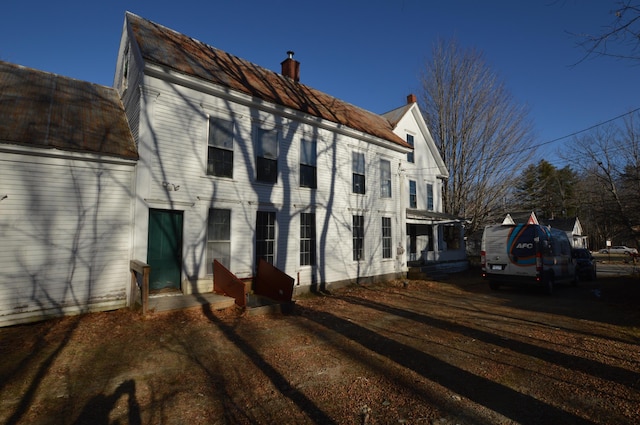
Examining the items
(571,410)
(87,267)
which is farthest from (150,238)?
(571,410)

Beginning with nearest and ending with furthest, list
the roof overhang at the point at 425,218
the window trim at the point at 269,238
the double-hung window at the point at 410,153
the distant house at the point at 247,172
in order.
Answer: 1. the distant house at the point at 247,172
2. the window trim at the point at 269,238
3. the roof overhang at the point at 425,218
4. the double-hung window at the point at 410,153

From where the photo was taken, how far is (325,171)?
12797 millimetres

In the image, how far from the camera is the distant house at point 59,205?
6.98 meters

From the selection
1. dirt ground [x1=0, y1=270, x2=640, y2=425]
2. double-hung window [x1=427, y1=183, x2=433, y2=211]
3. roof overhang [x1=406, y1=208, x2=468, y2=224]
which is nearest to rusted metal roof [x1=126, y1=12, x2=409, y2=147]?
roof overhang [x1=406, y1=208, x2=468, y2=224]

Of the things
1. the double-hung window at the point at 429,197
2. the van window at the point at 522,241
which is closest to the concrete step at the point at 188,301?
the van window at the point at 522,241

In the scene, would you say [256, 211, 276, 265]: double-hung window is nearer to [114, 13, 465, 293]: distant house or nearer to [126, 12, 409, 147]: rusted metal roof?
[114, 13, 465, 293]: distant house

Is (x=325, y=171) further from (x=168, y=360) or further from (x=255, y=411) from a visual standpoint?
(x=255, y=411)

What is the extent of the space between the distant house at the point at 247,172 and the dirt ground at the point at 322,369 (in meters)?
2.44

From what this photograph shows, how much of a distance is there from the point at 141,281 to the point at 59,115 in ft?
16.4

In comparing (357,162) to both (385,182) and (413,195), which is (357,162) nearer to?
(385,182)

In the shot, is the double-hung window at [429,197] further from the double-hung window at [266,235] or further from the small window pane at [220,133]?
the small window pane at [220,133]

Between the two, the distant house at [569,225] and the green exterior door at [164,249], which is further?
the distant house at [569,225]

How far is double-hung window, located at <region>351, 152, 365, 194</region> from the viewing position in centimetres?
1405

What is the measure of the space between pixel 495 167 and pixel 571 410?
22.5m
